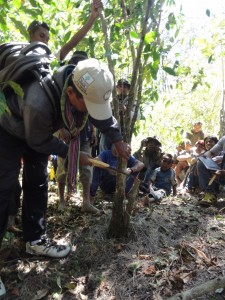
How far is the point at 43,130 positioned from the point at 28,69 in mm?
455

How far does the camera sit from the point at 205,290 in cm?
221

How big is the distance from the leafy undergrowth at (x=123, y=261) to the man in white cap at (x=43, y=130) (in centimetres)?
20

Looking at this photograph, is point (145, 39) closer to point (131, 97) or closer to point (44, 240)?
point (131, 97)

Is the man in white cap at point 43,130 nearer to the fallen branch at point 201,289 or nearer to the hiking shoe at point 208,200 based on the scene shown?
the fallen branch at point 201,289

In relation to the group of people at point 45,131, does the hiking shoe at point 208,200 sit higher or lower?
lower

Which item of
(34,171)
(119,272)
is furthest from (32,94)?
(119,272)

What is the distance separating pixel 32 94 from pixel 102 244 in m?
1.51

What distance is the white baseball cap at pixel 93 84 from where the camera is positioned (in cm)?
219

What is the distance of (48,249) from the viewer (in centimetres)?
288

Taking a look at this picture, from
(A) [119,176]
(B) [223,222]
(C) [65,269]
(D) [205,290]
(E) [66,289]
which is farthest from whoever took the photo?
(B) [223,222]

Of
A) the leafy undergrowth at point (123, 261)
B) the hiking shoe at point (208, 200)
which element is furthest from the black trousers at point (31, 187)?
the hiking shoe at point (208, 200)

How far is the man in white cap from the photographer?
7.41ft

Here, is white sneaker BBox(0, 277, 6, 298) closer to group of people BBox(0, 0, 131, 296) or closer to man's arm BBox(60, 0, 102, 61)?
group of people BBox(0, 0, 131, 296)

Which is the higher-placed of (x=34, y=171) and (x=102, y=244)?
(x=34, y=171)
